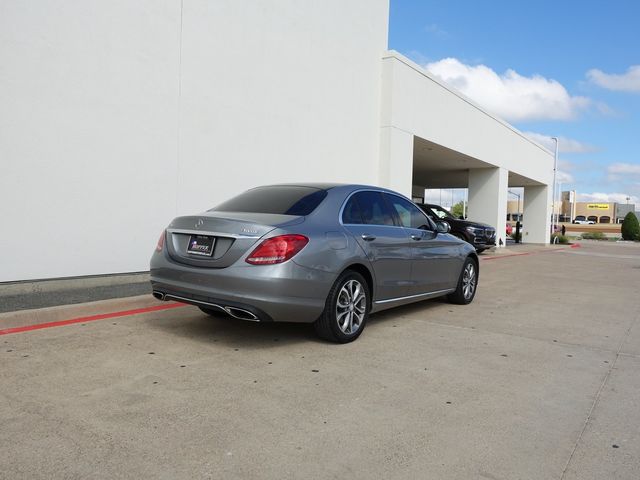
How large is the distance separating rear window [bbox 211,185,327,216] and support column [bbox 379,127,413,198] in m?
8.43

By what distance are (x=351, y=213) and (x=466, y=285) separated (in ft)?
10.1

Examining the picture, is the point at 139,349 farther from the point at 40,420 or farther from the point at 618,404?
the point at 618,404

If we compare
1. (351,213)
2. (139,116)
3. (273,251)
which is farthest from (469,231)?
(273,251)

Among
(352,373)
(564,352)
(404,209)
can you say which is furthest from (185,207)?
(564,352)

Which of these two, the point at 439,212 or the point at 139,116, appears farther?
the point at 439,212

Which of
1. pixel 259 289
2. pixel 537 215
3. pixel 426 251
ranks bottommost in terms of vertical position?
pixel 259 289

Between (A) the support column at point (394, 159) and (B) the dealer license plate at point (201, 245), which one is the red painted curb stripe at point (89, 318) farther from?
(A) the support column at point (394, 159)

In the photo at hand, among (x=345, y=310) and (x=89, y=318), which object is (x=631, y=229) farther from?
(x=89, y=318)

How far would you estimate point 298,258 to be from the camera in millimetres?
4730

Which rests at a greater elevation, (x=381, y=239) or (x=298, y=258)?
(x=381, y=239)

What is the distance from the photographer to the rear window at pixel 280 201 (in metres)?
5.29

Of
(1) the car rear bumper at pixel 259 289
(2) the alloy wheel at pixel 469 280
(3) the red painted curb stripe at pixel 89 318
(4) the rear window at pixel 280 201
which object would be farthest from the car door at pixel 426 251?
(3) the red painted curb stripe at pixel 89 318

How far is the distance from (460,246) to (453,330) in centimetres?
178

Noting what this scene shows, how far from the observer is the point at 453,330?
6.17 m
